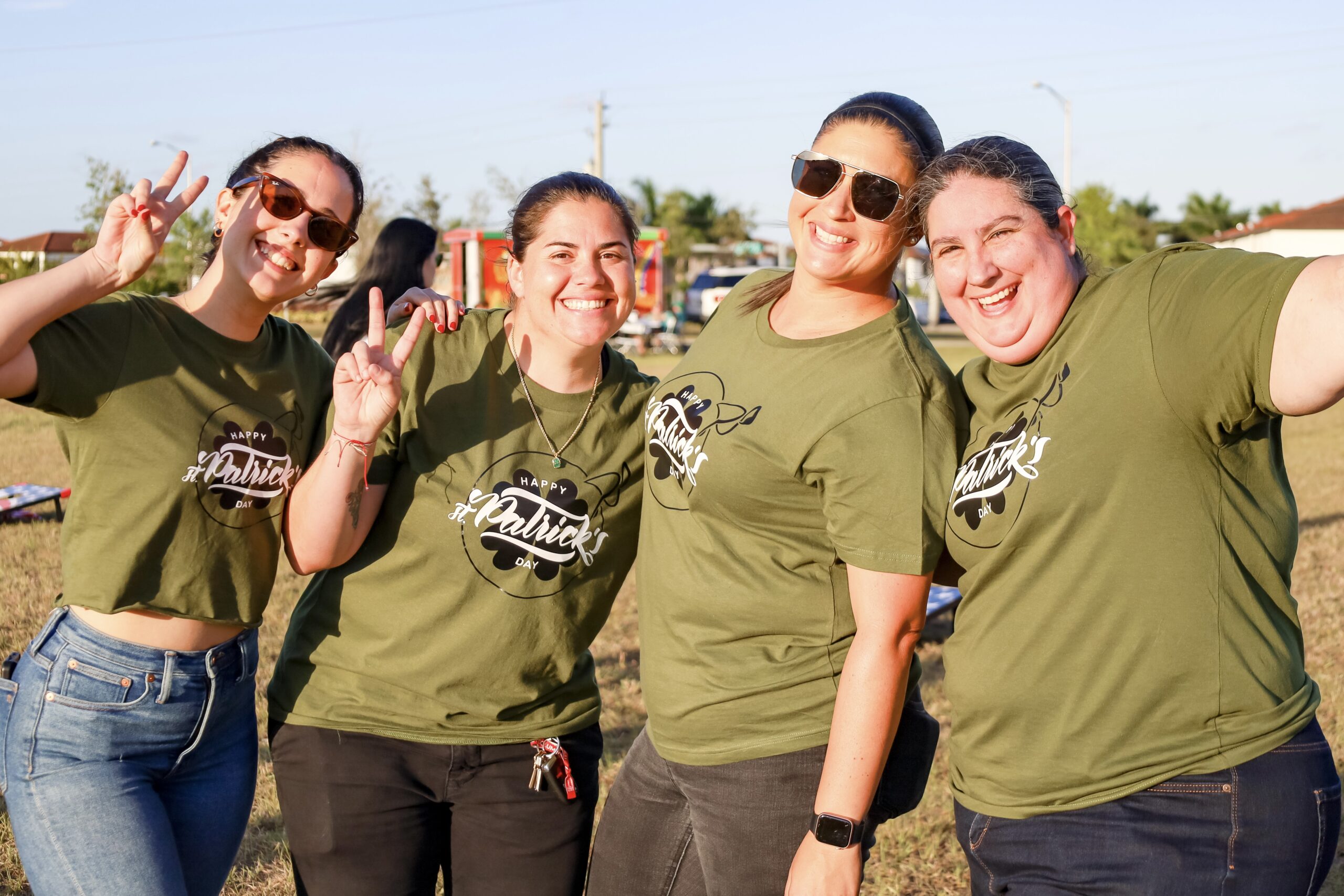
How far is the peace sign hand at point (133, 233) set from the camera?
2574 millimetres

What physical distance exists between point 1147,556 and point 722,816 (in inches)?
47.5

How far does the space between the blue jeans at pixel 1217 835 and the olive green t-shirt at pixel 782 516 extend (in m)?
0.62

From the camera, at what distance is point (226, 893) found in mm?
4219

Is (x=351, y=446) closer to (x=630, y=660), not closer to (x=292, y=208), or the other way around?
(x=292, y=208)

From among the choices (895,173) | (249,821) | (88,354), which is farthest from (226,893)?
(895,173)

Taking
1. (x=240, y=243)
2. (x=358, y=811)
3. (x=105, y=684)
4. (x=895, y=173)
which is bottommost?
(x=358, y=811)

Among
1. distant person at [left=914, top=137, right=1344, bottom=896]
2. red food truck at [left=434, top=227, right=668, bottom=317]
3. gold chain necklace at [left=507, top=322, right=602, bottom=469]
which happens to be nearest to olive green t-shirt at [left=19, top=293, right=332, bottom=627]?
gold chain necklace at [left=507, top=322, right=602, bottom=469]

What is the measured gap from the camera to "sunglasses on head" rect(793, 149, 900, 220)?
281 cm

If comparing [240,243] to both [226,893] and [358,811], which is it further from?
[226,893]

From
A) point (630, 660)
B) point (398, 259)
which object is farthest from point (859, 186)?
point (630, 660)

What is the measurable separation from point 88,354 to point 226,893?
2.47 meters

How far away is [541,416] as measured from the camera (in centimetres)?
302

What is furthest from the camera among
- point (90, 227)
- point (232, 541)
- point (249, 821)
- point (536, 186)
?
point (90, 227)

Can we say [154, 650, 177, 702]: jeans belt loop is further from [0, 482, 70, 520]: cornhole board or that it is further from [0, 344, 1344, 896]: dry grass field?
[0, 482, 70, 520]: cornhole board
